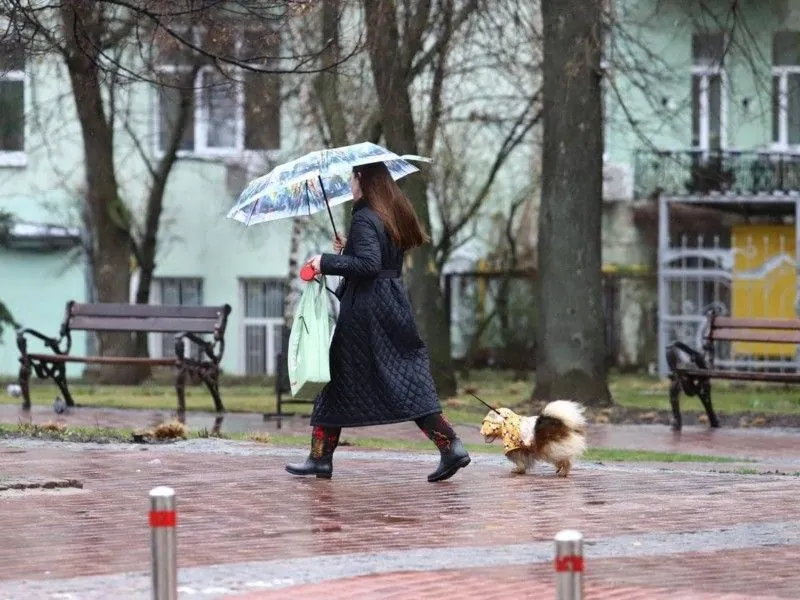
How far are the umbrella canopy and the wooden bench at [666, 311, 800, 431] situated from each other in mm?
5960

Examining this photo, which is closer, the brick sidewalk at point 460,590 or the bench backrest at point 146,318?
the brick sidewalk at point 460,590

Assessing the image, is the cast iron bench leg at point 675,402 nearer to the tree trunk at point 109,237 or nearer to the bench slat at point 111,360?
the bench slat at point 111,360

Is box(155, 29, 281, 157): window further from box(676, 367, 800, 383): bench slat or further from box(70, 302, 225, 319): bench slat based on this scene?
box(676, 367, 800, 383): bench slat

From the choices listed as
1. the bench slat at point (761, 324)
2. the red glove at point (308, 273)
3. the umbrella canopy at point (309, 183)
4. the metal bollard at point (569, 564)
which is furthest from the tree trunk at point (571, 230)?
the metal bollard at point (569, 564)

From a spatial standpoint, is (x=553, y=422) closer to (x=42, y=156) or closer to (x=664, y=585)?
(x=664, y=585)

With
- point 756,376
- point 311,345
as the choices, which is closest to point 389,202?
point 311,345

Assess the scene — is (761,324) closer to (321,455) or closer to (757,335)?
(757,335)

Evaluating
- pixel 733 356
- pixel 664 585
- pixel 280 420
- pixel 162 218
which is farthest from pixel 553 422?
pixel 162 218

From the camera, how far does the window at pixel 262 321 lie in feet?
111

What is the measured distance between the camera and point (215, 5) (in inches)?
482

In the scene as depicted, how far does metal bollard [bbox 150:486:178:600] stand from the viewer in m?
5.72

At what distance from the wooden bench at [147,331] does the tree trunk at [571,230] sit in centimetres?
355

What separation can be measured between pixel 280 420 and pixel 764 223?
1566 cm

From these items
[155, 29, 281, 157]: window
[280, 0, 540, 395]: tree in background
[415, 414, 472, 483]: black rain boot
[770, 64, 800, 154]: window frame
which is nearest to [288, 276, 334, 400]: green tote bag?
[415, 414, 472, 483]: black rain boot
